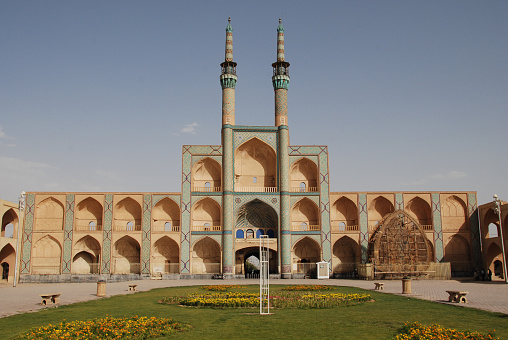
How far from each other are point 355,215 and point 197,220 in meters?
12.6

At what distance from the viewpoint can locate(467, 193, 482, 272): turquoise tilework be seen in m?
35.4

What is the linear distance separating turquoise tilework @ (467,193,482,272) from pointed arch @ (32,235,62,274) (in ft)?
103

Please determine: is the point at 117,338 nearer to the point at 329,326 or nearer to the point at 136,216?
the point at 329,326

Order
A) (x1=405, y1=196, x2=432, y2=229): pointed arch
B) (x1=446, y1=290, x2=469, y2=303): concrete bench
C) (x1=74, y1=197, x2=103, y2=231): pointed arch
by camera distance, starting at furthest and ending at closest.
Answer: (x1=405, y1=196, x2=432, y2=229): pointed arch → (x1=74, y1=197, x2=103, y2=231): pointed arch → (x1=446, y1=290, x2=469, y2=303): concrete bench

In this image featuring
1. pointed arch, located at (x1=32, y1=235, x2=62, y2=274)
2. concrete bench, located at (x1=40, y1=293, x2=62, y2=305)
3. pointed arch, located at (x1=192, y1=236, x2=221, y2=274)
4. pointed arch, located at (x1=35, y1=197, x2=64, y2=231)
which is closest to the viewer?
concrete bench, located at (x1=40, y1=293, x2=62, y2=305)

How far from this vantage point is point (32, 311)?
1377 centimetres

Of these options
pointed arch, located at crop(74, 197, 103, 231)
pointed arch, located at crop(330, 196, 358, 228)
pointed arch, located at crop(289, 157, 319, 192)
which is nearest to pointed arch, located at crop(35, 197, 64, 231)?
pointed arch, located at crop(74, 197, 103, 231)

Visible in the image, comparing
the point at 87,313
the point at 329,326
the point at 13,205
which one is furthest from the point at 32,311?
the point at 13,205

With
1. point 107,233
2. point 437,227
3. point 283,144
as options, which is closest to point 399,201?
point 437,227

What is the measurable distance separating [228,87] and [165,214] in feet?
37.5

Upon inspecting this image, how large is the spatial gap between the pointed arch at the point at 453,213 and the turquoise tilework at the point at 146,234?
22.7 m

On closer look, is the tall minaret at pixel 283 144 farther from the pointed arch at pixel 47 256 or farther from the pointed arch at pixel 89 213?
the pointed arch at pixel 47 256

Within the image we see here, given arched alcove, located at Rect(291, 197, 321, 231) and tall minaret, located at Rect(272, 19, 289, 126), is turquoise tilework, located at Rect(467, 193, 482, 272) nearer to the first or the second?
arched alcove, located at Rect(291, 197, 321, 231)

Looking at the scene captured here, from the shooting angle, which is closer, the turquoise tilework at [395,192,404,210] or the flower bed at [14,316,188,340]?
the flower bed at [14,316,188,340]
